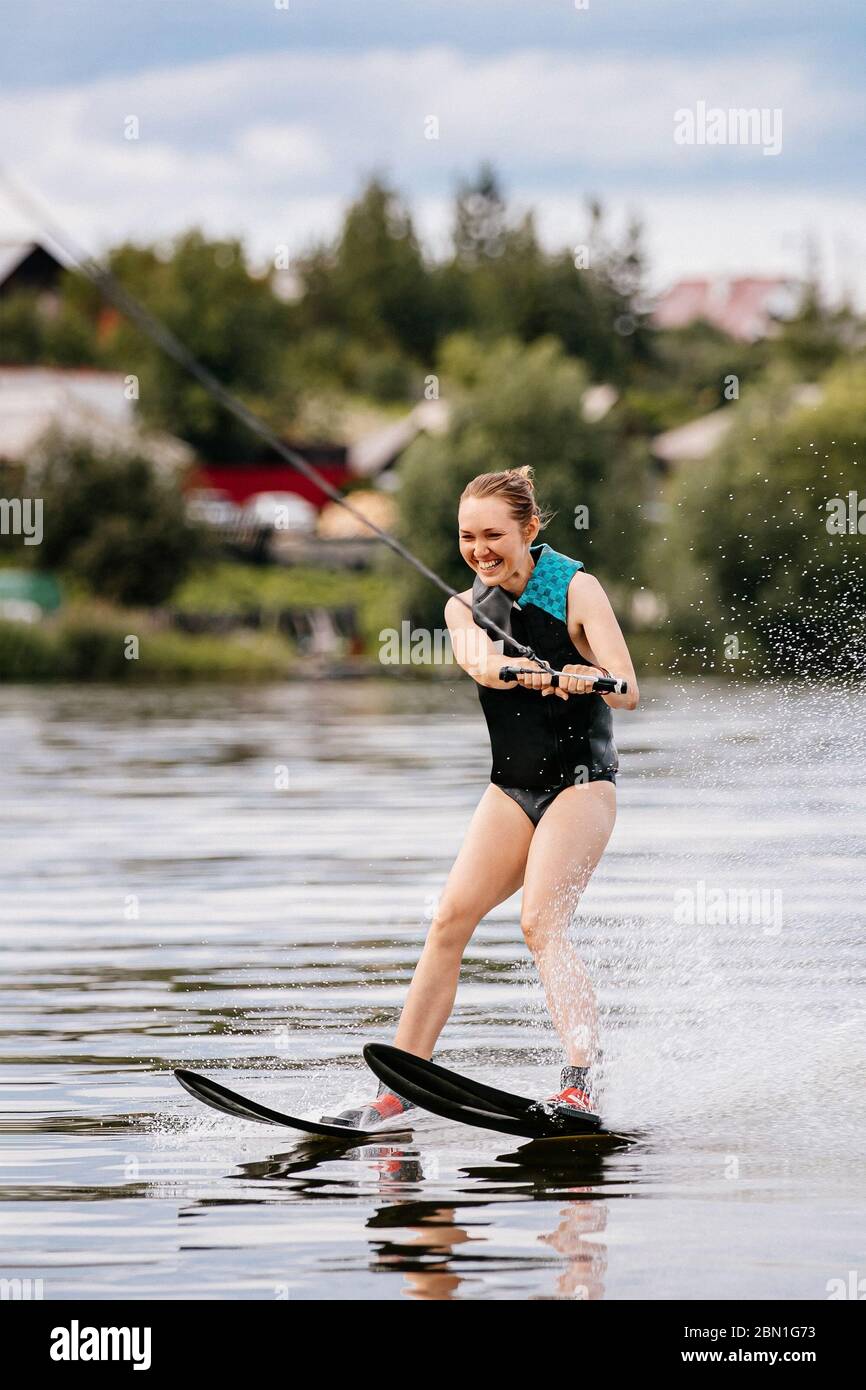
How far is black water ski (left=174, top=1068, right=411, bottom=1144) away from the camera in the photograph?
302 inches

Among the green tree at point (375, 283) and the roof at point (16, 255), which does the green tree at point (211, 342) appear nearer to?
the roof at point (16, 255)

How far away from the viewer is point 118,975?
1132 centimetres

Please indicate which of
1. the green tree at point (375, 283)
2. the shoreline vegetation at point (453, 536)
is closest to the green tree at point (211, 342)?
the shoreline vegetation at point (453, 536)

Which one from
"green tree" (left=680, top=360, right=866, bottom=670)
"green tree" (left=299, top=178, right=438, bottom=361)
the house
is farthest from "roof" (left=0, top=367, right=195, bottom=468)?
"green tree" (left=299, top=178, right=438, bottom=361)

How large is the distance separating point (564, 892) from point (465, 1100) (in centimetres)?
70

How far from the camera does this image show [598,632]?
745 cm

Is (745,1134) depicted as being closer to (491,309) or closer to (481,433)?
(481,433)

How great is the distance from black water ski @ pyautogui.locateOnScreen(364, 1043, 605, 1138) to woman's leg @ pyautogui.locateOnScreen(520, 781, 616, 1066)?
9.0 inches

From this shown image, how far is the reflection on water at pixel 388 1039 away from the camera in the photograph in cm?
619

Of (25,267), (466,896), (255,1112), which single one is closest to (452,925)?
(466,896)

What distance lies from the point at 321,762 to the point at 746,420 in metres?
40.5

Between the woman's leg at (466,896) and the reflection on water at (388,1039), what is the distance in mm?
364
